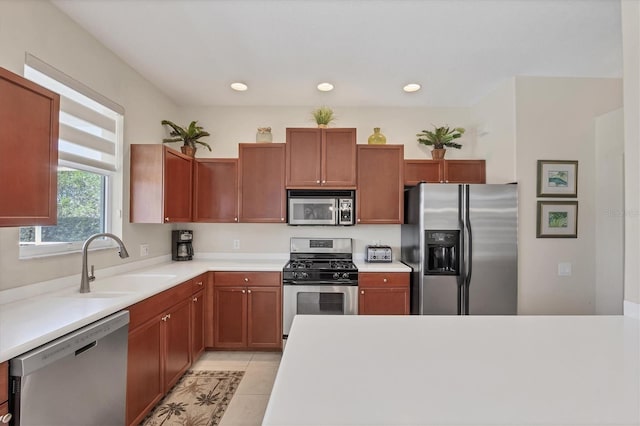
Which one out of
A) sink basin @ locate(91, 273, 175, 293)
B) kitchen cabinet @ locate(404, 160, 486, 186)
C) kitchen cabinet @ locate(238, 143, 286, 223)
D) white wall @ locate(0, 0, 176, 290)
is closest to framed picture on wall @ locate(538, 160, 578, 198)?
kitchen cabinet @ locate(404, 160, 486, 186)

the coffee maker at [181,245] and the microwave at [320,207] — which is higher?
the microwave at [320,207]

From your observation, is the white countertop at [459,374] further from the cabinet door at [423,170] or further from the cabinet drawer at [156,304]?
the cabinet door at [423,170]

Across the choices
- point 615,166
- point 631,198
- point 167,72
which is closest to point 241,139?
point 167,72

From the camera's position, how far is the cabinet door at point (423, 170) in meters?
3.32

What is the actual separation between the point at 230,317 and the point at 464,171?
2946 millimetres

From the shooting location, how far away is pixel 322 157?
3.14m

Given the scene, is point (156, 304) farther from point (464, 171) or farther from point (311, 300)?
point (464, 171)

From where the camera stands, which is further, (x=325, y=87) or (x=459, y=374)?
(x=325, y=87)

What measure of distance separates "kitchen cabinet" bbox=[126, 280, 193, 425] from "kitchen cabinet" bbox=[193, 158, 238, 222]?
0.90 m

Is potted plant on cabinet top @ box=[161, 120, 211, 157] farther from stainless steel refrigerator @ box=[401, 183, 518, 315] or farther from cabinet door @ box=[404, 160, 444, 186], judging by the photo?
stainless steel refrigerator @ box=[401, 183, 518, 315]

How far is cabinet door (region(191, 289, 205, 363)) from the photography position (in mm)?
2674

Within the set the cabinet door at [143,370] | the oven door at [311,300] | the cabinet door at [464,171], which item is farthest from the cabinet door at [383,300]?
the cabinet door at [143,370]

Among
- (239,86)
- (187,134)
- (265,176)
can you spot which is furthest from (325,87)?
(187,134)

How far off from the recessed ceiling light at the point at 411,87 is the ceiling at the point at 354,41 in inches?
2.7
